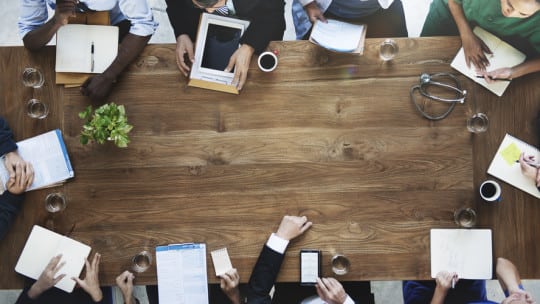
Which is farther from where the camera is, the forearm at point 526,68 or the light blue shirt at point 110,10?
the light blue shirt at point 110,10

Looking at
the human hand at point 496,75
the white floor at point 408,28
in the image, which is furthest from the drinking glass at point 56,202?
the human hand at point 496,75

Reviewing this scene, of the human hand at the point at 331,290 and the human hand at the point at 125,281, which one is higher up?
the human hand at the point at 331,290

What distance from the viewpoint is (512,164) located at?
6.19ft

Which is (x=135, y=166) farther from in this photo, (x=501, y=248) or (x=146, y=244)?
(x=501, y=248)

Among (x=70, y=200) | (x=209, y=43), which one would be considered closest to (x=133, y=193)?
(x=70, y=200)

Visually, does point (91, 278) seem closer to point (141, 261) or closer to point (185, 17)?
point (141, 261)

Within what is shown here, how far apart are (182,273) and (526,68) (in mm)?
1606

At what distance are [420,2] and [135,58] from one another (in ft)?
5.81

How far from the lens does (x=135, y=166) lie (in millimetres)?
1959

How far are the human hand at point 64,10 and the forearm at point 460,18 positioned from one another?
1.59 metres

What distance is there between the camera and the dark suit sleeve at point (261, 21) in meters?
1.95

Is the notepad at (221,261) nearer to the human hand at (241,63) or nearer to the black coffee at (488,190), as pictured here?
the human hand at (241,63)

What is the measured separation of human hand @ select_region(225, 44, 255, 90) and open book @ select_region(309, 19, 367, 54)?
0.87 feet

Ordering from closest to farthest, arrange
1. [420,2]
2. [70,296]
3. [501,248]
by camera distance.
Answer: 1. [501,248]
2. [70,296]
3. [420,2]
